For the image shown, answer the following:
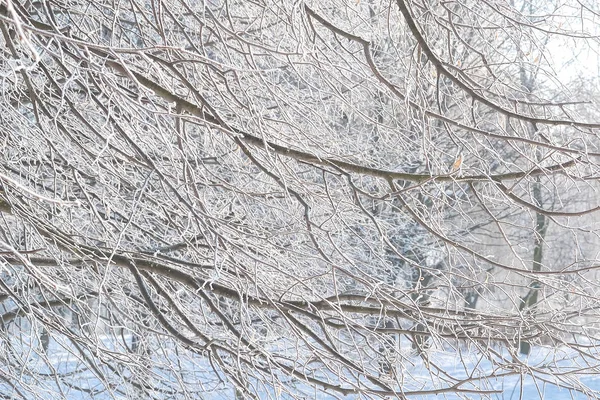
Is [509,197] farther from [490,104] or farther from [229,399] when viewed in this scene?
[229,399]

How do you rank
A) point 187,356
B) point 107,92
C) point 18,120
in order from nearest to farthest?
point 107,92, point 18,120, point 187,356

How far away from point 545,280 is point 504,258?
16247mm

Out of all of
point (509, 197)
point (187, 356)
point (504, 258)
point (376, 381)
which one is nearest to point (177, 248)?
point (187, 356)

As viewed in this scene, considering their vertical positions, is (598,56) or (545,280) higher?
(598,56)

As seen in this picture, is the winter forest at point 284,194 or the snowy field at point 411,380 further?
the snowy field at point 411,380

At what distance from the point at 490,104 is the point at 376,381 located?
3.79 ft

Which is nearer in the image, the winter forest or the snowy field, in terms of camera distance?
the winter forest

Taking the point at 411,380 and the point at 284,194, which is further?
the point at 411,380

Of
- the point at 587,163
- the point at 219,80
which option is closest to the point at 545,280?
the point at 587,163

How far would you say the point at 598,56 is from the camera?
11.0 ft

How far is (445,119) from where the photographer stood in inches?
103

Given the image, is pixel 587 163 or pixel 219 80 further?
pixel 219 80

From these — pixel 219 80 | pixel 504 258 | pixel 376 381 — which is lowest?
pixel 376 381

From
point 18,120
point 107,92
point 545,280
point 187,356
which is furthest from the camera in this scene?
point 187,356
